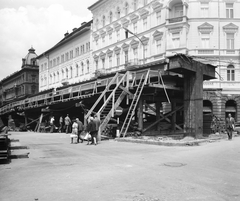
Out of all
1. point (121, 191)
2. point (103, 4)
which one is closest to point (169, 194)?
point (121, 191)

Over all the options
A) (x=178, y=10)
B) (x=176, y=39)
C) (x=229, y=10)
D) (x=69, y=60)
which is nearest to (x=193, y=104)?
(x=176, y=39)

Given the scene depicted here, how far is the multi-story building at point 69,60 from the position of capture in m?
58.1

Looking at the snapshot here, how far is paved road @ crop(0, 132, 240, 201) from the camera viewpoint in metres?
6.08

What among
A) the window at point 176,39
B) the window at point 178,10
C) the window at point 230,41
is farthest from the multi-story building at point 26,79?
the window at point 230,41

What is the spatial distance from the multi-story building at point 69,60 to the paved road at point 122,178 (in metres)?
45.9

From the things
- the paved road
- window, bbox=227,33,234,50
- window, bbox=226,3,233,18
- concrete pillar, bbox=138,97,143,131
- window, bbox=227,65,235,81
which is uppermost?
window, bbox=226,3,233,18

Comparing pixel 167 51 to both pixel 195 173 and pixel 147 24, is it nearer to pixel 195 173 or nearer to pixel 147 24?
pixel 147 24

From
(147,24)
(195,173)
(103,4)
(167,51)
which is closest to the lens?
(195,173)

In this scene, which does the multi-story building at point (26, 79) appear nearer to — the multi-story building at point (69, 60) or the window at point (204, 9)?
the multi-story building at point (69, 60)

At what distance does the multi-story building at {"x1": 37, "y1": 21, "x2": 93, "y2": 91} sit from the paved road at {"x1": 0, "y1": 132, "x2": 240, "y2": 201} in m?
45.9

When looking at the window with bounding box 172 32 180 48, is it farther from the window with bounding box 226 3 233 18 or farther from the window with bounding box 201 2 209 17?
the window with bounding box 226 3 233 18

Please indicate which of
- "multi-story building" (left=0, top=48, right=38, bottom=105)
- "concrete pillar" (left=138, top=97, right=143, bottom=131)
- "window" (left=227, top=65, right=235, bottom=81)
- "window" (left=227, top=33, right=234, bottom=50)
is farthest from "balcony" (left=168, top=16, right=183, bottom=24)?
"multi-story building" (left=0, top=48, right=38, bottom=105)

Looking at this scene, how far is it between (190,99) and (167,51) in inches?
802

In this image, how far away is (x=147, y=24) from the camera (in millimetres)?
42156
